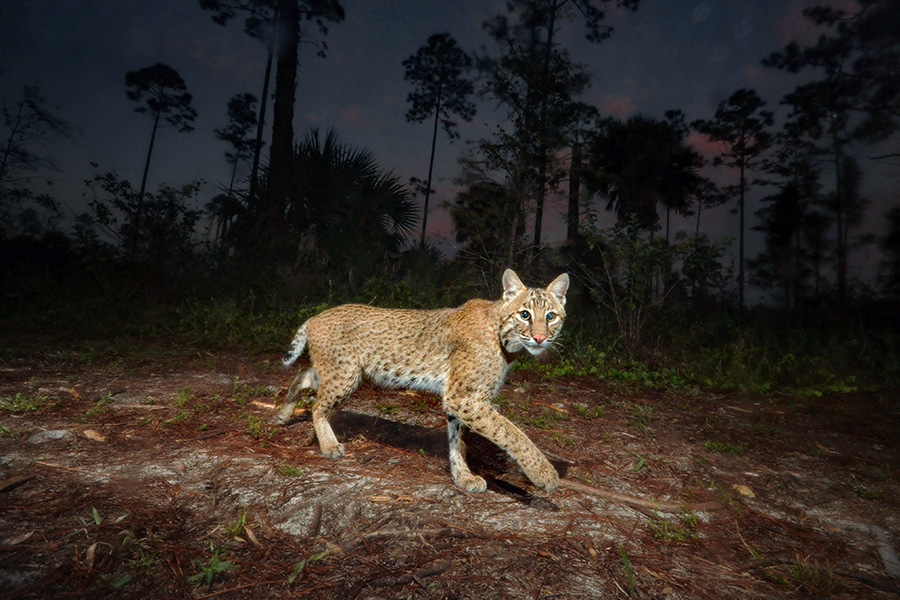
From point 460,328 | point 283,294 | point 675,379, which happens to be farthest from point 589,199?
point 283,294

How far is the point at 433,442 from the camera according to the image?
4719 mm

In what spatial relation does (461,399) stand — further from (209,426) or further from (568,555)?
(209,426)

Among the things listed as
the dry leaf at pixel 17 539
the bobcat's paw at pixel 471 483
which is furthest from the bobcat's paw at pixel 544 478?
the dry leaf at pixel 17 539

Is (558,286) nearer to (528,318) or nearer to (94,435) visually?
(528,318)

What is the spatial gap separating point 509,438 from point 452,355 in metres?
0.89

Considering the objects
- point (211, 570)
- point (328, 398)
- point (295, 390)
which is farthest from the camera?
point (295, 390)

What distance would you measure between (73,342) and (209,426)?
16.6ft

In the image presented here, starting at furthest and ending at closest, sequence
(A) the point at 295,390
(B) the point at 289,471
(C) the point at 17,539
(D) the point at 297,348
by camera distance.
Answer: (A) the point at 295,390, (D) the point at 297,348, (B) the point at 289,471, (C) the point at 17,539

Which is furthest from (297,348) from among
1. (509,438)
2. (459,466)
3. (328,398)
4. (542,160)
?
(542,160)

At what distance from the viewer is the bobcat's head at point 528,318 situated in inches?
150

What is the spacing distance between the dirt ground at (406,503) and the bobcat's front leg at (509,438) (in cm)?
15

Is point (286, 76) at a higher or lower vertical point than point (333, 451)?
higher

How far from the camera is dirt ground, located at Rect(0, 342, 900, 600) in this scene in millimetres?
2400

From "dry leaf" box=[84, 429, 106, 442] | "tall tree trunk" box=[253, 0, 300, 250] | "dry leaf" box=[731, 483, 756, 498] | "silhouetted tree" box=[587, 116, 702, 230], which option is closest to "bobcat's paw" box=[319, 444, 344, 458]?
"dry leaf" box=[84, 429, 106, 442]
